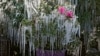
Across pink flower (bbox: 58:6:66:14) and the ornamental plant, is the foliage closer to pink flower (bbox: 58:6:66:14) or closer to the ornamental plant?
the ornamental plant

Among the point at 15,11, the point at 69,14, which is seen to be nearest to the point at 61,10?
the point at 69,14

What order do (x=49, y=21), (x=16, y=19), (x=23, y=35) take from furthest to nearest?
(x=16, y=19) < (x=23, y=35) < (x=49, y=21)

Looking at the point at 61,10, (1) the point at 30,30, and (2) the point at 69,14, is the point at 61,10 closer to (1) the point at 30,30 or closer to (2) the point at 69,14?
(2) the point at 69,14

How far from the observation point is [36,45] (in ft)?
11.0

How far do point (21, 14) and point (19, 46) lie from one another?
0.56 metres

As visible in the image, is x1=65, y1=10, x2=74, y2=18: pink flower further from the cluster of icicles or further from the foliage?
the foliage

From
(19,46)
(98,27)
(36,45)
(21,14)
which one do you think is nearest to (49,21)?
(36,45)

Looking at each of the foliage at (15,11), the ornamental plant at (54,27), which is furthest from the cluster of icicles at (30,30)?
the foliage at (15,11)

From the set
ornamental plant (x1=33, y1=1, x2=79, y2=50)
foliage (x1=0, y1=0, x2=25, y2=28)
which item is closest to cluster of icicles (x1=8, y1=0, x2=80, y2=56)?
ornamental plant (x1=33, y1=1, x2=79, y2=50)

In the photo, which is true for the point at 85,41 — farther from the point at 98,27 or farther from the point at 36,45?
the point at 36,45

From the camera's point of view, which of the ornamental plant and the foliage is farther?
the foliage

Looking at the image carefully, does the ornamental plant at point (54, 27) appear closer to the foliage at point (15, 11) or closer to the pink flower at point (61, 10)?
the pink flower at point (61, 10)

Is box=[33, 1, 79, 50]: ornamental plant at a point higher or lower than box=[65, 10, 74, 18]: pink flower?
lower

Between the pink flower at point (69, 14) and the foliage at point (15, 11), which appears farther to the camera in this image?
the foliage at point (15, 11)
